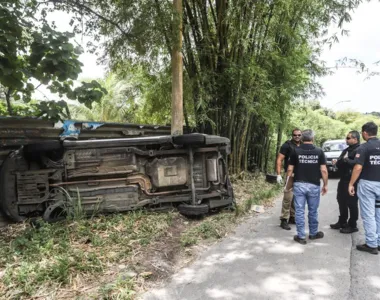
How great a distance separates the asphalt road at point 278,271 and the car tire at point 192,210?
2.01 ft

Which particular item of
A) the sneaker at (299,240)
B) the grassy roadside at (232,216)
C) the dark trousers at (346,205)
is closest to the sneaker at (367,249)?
the sneaker at (299,240)

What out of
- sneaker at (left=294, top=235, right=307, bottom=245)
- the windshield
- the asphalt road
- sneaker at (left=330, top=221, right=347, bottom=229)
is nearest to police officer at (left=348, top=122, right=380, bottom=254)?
the asphalt road

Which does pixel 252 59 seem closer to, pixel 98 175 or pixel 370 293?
pixel 98 175

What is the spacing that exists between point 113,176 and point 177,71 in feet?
7.29

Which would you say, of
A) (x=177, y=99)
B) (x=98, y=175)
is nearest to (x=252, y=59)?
(x=177, y=99)

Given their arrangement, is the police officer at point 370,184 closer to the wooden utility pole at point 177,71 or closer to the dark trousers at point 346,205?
the dark trousers at point 346,205

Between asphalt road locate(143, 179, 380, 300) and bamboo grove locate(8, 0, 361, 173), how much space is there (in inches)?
136

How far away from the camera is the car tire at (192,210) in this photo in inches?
167

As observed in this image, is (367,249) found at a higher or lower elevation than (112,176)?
lower

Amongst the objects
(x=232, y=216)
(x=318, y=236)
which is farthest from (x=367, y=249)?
(x=232, y=216)

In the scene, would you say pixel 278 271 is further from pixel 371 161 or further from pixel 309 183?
pixel 371 161

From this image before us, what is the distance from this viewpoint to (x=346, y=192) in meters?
4.18

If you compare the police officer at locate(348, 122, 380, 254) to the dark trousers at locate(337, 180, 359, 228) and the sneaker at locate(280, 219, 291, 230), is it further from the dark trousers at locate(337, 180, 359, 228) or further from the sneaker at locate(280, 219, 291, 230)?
the sneaker at locate(280, 219, 291, 230)

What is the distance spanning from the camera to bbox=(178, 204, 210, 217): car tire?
423cm
